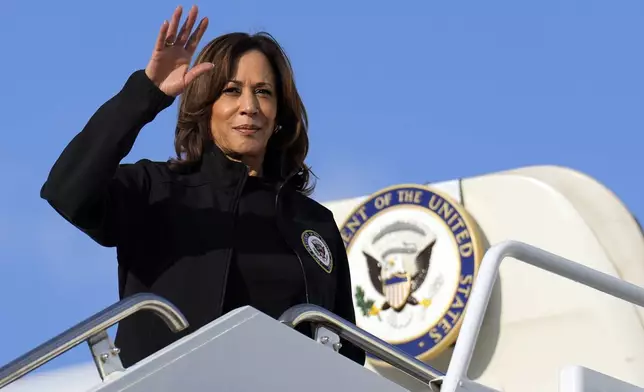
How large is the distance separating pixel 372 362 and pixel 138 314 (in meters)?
9.05

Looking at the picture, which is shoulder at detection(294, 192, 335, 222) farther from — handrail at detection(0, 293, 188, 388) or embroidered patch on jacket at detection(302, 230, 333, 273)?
handrail at detection(0, 293, 188, 388)

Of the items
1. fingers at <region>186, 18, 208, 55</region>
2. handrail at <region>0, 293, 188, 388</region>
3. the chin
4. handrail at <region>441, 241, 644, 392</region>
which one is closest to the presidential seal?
handrail at <region>441, 241, 644, 392</region>

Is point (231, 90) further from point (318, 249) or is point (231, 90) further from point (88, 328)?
point (88, 328)

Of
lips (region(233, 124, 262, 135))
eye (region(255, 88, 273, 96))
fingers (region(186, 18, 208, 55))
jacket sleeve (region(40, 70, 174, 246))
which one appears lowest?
jacket sleeve (region(40, 70, 174, 246))

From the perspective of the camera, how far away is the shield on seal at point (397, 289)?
13.0 metres

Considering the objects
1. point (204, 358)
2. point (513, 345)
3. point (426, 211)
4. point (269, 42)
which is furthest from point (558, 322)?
point (204, 358)

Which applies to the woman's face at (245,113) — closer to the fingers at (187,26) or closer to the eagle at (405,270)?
the fingers at (187,26)

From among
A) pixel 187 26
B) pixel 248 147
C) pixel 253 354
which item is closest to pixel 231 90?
pixel 248 147

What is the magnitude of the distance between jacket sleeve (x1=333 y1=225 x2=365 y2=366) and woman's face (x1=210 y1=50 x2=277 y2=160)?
523mm

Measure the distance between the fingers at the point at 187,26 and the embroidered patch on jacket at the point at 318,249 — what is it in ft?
2.87

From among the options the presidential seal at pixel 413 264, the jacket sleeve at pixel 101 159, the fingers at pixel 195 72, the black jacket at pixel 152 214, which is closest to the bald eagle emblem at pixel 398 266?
the presidential seal at pixel 413 264

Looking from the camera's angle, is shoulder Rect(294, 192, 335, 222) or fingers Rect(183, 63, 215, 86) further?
shoulder Rect(294, 192, 335, 222)

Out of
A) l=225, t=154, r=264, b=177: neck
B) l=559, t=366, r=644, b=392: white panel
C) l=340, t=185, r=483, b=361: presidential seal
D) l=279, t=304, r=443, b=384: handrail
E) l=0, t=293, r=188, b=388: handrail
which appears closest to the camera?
l=0, t=293, r=188, b=388: handrail

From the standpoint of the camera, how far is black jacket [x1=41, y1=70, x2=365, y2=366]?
3803mm
